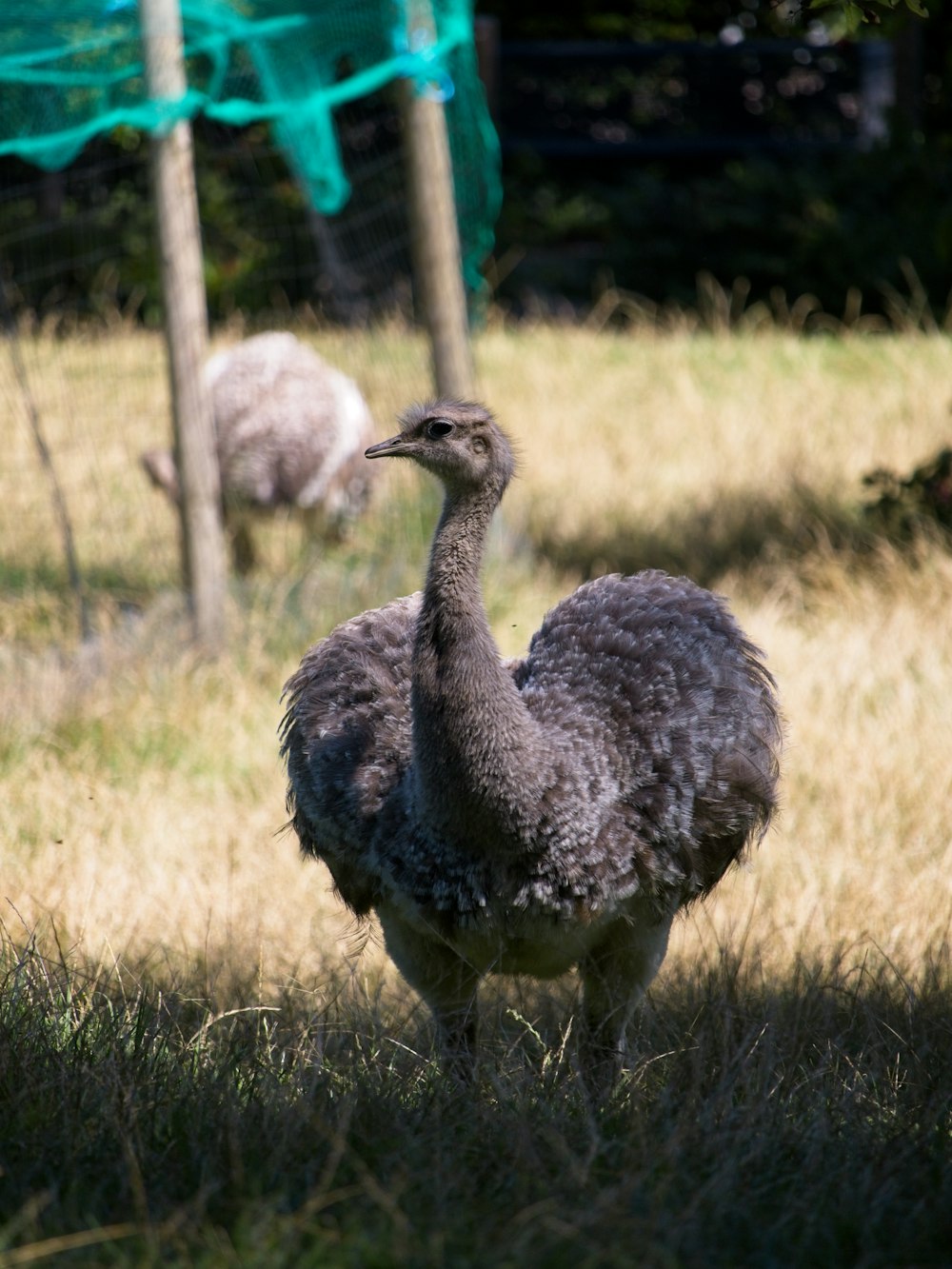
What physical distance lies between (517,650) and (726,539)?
2.21 metres

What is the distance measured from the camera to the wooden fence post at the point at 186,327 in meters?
6.31

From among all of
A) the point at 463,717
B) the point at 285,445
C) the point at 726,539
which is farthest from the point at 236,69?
the point at 463,717

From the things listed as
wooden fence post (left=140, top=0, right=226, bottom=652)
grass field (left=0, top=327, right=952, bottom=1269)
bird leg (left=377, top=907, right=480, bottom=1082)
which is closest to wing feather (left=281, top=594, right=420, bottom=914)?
bird leg (left=377, top=907, right=480, bottom=1082)

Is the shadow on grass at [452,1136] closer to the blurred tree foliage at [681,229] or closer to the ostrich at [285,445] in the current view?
the ostrich at [285,445]

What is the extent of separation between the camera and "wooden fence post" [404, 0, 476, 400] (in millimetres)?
7676

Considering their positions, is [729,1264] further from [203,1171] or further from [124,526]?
[124,526]

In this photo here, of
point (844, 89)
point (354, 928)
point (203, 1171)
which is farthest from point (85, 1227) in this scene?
point (844, 89)

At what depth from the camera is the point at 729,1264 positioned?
2664mm

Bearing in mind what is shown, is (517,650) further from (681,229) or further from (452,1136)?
(681,229)

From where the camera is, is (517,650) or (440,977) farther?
(517,650)

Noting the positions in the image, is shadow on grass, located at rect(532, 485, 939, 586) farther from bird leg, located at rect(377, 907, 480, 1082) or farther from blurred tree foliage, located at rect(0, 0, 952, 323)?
bird leg, located at rect(377, 907, 480, 1082)

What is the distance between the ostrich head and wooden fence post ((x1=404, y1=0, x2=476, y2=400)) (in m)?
4.28

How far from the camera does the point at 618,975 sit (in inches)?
152

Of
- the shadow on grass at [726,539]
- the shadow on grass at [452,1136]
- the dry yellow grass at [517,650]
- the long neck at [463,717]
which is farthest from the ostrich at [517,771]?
the shadow on grass at [726,539]
